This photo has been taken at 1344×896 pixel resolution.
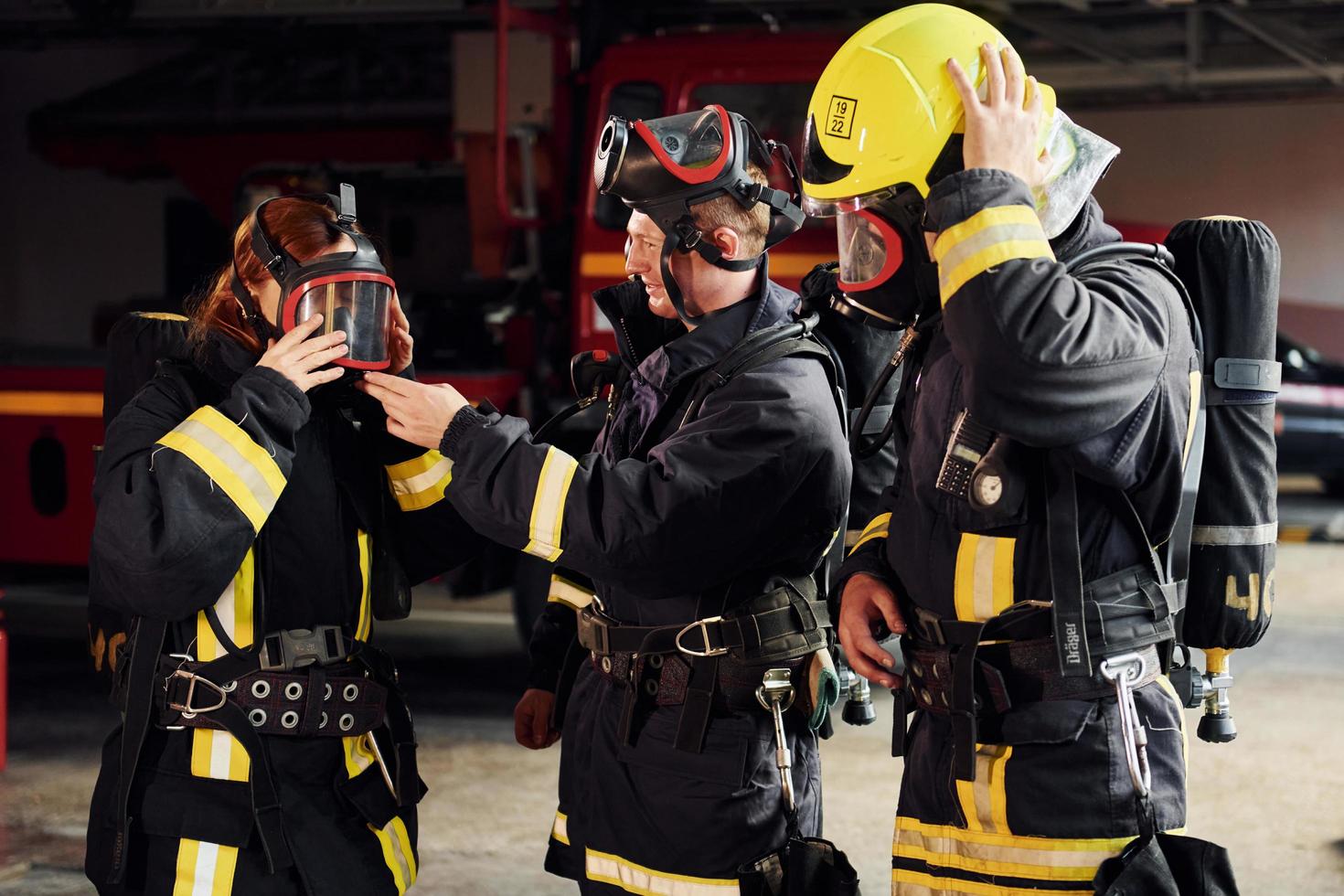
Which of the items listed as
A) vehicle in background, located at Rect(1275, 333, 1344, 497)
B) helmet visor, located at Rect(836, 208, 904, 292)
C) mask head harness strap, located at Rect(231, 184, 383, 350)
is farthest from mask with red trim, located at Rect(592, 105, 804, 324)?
vehicle in background, located at Rect(1275, 333, 1344, 497)

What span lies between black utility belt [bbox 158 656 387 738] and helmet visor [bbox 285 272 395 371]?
1.71 ft

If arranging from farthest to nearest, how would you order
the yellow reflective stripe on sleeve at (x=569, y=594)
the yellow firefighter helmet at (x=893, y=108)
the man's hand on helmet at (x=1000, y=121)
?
the yellow reflective stripe on sleeve at (x=569, y=594) < the yellow firefighter helmet at (x=893, y=108) < the man's hand on helmet at (x=1000, y=121)

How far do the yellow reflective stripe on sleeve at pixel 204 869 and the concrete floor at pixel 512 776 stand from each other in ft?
6.38

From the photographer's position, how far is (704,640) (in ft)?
7.71

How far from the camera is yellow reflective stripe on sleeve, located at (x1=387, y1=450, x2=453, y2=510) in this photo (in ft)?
8.66

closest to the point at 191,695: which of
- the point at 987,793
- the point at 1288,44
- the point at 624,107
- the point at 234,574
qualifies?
the point at 234,574

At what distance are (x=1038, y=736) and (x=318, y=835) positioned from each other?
3.85 feet

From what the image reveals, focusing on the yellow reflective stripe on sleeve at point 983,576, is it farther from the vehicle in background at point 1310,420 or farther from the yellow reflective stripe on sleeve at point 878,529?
the vehicle in background at point 1310,420

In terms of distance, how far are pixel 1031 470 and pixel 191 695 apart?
1.35 metres

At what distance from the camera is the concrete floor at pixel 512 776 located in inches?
171

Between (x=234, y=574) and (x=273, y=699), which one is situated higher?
(x=234, y=574)

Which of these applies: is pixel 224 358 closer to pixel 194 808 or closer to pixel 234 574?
pixel 234 574

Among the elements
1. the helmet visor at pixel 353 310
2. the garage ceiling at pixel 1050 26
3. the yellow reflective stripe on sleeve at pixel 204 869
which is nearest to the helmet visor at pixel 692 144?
the helmet visor at pixel 353 310

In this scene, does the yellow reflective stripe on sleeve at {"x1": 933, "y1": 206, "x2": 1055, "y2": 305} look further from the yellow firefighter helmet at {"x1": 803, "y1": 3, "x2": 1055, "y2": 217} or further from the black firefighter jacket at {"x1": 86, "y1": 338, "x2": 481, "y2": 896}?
the black firefighter jacket at {"x1": 86, "y1": 338, "x2": 481, "y2": 896}
